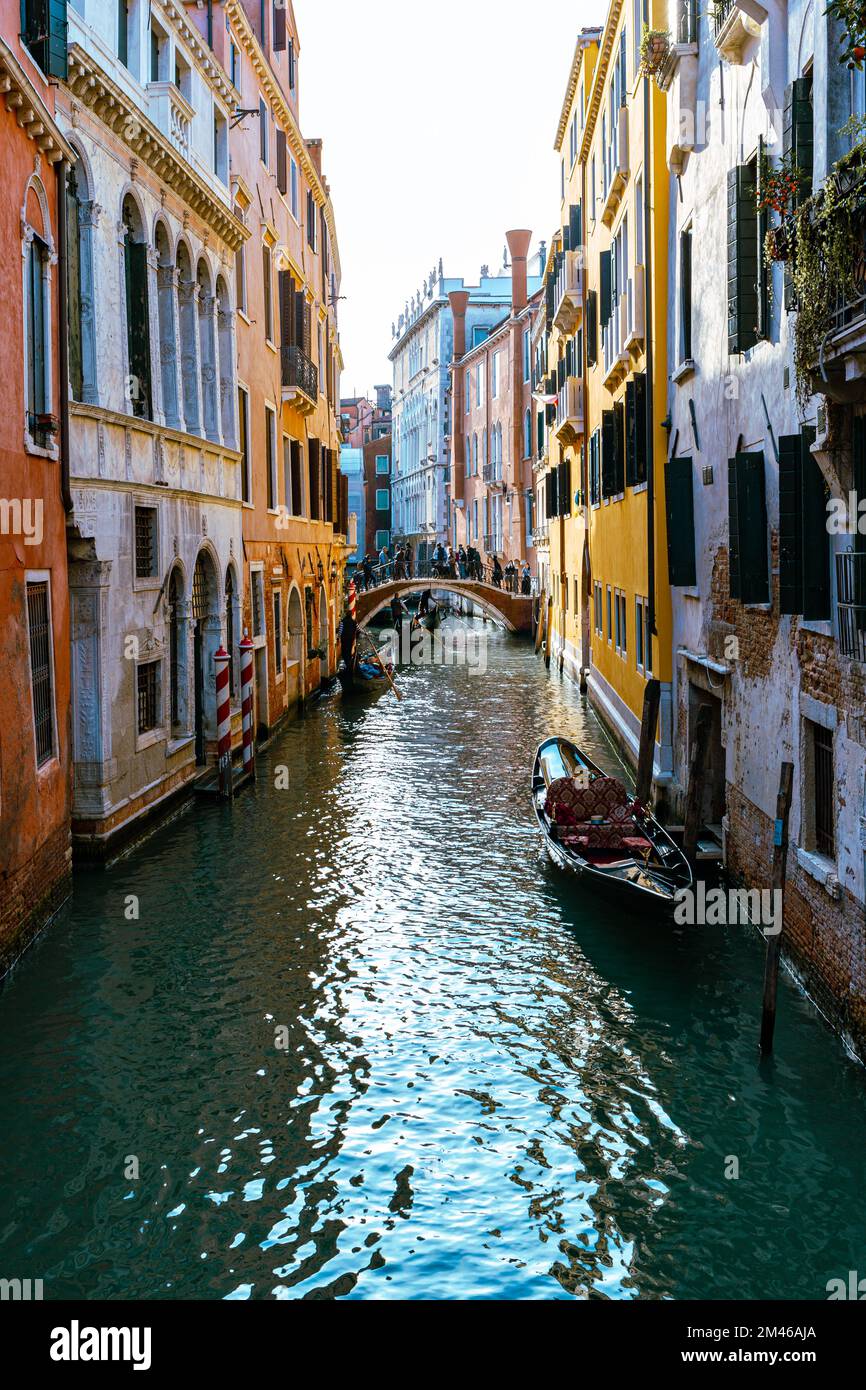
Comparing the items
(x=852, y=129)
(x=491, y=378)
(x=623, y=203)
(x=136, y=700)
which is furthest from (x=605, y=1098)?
(x=491, y=378)

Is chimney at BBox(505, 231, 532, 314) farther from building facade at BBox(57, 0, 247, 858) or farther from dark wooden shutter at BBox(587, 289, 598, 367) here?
building facade at BBox(57, 0, 247, 858)

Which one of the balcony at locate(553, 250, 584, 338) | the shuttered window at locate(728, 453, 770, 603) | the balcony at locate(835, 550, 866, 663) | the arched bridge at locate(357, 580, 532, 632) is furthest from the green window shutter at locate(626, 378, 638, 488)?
the arched bridge at locate(357, 580, 532, 632)

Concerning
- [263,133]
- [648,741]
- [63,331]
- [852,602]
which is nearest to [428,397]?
[263,133]

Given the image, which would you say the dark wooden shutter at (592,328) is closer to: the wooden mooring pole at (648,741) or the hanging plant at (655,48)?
the hanging plant at (655,48)

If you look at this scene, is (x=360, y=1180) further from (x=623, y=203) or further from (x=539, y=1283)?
(x=623, y=203)

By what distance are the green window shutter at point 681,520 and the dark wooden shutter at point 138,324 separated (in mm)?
5449

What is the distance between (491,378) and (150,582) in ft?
149

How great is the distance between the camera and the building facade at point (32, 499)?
9.48 meters

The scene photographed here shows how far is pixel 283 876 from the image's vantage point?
507 inches

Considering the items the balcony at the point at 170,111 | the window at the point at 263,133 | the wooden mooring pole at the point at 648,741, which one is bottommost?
the wooden mooring pole at the point at 648,741

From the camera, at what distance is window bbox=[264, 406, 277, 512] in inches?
893

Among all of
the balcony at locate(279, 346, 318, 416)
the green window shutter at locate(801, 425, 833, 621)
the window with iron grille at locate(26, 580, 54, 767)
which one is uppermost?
the balcony at locate(279, 346, 318, 416)

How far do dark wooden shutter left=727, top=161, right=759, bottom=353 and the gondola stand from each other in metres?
4.04

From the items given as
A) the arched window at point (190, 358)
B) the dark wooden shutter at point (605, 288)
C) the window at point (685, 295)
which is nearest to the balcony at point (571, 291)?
the dark wooden shutter at point (605, 288)
